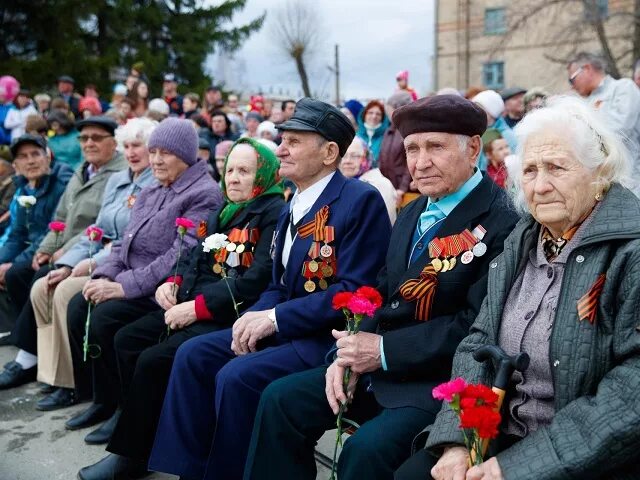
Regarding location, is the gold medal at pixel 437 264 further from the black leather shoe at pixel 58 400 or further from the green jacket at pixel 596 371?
the black leather shoe at pixel 58 400

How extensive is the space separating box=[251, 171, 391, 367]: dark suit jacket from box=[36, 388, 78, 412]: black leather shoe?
2.11 m

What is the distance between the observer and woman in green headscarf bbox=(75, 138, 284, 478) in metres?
3.37

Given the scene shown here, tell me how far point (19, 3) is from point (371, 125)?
12.5 metres

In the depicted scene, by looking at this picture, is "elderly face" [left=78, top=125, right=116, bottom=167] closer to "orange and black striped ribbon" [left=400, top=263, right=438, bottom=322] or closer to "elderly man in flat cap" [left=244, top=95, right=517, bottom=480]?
"elderly man in flat cap" [left=244, top=95, right=517, bottom=480]

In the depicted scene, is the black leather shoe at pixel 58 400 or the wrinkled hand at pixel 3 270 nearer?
the black leather shoe at pixel 58 400

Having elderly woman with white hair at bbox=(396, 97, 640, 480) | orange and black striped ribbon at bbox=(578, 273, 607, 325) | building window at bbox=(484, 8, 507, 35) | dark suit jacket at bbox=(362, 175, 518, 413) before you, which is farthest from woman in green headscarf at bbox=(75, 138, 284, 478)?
building window at bbox=(484, 8, 507, 35)

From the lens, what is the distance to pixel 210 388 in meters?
3.23

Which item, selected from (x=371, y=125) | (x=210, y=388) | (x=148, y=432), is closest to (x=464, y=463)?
(x=210, y=388)

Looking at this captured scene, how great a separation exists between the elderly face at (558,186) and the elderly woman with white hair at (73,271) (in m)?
3.30

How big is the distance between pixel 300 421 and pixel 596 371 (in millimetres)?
1190

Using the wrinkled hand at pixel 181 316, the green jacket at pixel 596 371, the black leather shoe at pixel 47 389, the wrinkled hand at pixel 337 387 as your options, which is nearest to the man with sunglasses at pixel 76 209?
the black leather shoe at pixel 47 389

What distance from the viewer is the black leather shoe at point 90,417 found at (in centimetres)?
408

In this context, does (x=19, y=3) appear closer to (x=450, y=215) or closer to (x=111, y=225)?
(x=111, y=225)

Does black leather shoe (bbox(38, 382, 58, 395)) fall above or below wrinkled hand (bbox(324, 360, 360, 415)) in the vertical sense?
below
